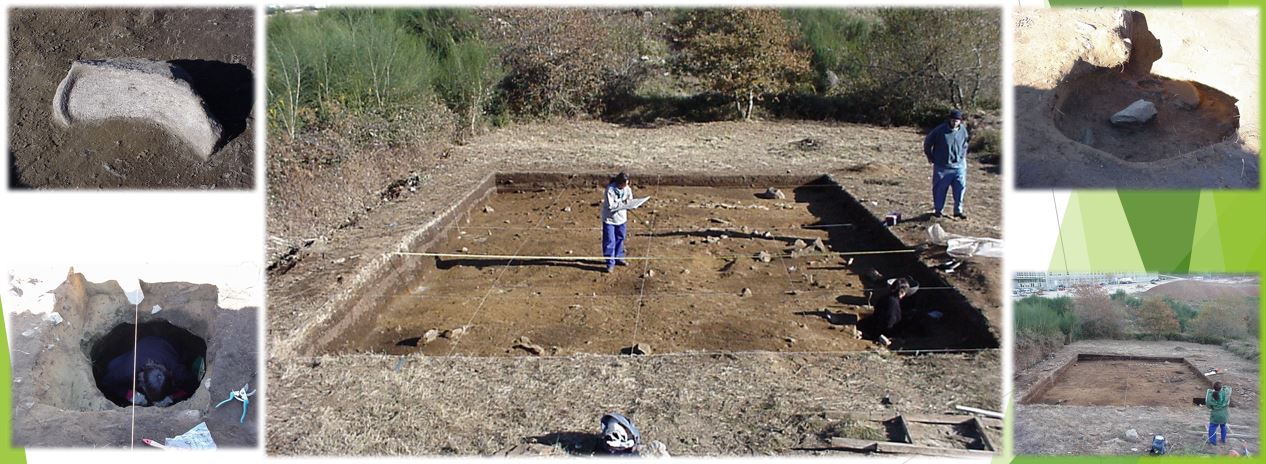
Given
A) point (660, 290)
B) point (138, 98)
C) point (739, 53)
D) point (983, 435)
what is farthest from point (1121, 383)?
point (739, 53)

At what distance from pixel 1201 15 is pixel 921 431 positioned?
359 centimetres

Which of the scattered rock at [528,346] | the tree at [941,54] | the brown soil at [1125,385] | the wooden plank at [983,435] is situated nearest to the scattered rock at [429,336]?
the scattered rock at [528,346]

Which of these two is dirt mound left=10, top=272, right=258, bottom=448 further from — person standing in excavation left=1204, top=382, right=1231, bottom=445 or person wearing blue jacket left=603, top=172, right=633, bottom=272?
person standing in excavation left=1204, top=382, right=1231, bottom=445

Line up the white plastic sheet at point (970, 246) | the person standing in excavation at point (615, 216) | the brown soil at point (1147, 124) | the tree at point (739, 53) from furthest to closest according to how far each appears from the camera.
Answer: the tree at point (739, 53)
the person standing in excavation at point (615, 216)
the white plastic sheet at point (970, 246)
the brown soil at point (1147, 124)

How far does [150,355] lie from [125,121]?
185cm

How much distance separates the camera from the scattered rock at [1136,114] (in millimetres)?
6598

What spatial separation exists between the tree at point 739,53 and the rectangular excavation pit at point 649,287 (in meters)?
6.29

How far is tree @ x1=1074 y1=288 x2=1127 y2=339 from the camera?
24.0 ft

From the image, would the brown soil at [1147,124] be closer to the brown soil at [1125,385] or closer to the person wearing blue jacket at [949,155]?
the person wearing blue jacket at [949,155]

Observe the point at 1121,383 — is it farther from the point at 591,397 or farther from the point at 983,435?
the point at 591,397

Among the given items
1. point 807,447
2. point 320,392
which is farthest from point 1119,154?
point 320,392

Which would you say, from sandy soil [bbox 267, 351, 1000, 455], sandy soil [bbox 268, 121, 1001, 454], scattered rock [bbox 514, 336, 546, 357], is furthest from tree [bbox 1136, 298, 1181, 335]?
scattered rock [bbox 514, 336, 546, 357]

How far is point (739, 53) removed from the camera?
17.5 m

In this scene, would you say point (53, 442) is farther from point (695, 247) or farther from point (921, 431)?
point (695, 247)
